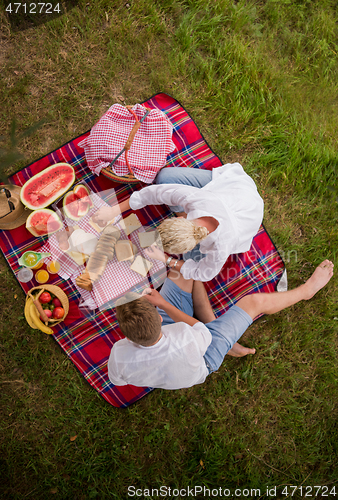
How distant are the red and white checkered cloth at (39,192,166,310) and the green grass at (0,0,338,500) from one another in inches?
26.9

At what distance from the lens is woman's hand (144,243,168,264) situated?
11.2 feet

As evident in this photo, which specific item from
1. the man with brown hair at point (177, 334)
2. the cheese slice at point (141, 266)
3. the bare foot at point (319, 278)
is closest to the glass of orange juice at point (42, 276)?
the cheese slice at point (141, 266)

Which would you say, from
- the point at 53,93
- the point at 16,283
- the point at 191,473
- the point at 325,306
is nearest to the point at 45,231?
the point at 16,283

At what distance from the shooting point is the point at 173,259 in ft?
11.3

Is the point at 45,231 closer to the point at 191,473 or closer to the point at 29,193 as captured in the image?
the point at 29,193

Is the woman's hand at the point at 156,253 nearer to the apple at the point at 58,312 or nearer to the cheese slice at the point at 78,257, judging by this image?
the cheese slice at the point at 78,257

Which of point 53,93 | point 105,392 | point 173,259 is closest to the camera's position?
point 173,259

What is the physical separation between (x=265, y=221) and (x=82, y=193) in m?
2.32

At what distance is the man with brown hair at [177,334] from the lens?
2.58 meters

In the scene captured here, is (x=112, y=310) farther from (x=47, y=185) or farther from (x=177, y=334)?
(x=47, y=185)

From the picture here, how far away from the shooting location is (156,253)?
135 inches

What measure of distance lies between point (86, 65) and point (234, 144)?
2138 millimetres

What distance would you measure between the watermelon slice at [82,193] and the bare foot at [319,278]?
9.25ft

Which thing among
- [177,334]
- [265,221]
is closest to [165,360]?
[177,334]
